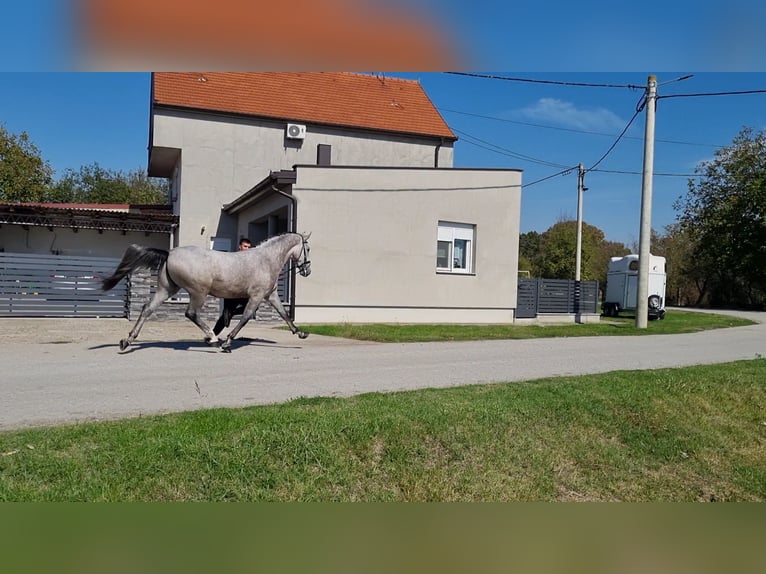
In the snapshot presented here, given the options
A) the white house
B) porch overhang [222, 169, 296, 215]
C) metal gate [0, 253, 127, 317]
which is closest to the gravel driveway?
metal gate [0, 253, 127, 317]

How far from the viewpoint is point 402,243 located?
66.0ft

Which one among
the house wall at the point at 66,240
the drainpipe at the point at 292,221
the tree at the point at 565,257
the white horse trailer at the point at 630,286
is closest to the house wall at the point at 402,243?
the drainpipe at the point at 292,221

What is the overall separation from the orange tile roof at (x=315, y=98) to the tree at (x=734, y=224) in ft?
85.2

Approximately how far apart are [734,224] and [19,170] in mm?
49052

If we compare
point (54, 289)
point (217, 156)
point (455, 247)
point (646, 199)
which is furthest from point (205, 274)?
point (217, 156)

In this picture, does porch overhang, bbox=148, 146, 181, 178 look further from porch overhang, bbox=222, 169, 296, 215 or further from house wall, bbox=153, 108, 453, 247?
porch overhang, bbox=222, 169, 296, 215

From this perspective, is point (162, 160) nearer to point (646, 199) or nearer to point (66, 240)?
point (66, 240)

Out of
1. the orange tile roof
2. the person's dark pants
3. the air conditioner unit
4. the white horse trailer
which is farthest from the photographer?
the white horse trailer

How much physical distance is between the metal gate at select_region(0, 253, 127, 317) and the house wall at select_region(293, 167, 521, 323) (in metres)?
5.97

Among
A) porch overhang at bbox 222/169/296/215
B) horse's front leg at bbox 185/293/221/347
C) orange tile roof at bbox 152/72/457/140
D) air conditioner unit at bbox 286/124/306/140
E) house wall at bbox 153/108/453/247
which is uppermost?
orange tile roof at bbox 152/72/457/140

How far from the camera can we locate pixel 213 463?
443 centimetres

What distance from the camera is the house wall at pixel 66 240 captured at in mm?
27078

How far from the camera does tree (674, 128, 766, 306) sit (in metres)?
43.3

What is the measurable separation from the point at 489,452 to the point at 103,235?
2668cm
